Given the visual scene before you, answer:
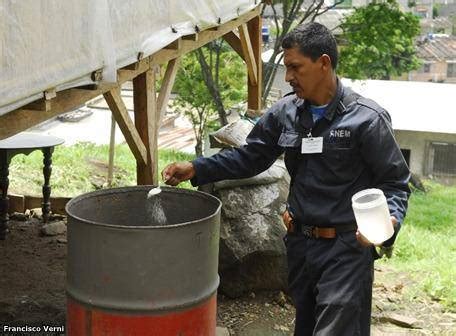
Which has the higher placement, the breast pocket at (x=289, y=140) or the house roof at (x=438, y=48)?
the breast pocket at (x=289, y=140)

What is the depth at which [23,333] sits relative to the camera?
4.22 m

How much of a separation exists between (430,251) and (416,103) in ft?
61.6

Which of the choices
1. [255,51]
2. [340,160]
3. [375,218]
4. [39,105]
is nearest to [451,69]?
[255,51]

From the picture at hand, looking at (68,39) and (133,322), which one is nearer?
(133,322)

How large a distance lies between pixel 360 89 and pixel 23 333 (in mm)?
19892

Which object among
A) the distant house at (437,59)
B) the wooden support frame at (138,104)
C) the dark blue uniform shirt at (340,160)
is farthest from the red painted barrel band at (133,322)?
the distant house at (437,59)

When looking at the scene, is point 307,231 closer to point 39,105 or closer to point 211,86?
point 39,105

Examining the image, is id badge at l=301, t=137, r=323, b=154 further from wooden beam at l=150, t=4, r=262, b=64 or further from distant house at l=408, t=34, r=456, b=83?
distant house at l=408, t=34, r=456, b=83

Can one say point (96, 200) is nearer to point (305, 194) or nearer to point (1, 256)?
point (305, 194)

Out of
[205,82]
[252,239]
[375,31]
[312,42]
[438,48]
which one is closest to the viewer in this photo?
[312,42]

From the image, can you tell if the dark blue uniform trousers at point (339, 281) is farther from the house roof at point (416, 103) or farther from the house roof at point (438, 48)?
→ the house roof at point (438, 48)

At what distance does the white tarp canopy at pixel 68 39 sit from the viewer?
8.07ft

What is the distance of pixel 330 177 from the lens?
3158 millimetres

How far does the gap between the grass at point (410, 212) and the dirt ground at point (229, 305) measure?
298 millimetres
